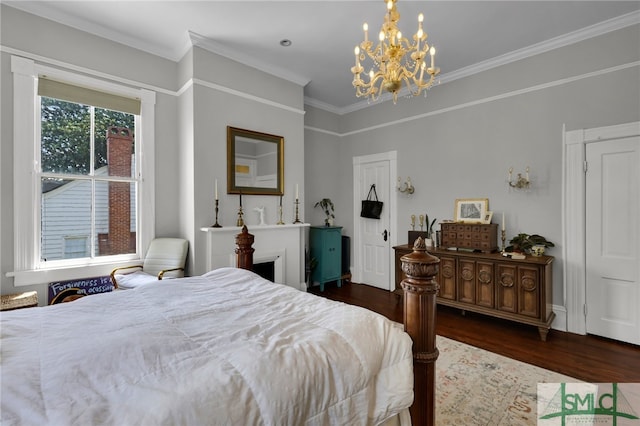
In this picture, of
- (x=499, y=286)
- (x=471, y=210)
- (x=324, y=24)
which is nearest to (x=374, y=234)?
(x=471, y=210)

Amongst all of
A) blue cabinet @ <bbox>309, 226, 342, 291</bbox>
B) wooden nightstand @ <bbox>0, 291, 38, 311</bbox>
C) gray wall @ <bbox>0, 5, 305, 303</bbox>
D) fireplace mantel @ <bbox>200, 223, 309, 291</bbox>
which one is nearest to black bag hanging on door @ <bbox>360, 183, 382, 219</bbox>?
blue cabinet @ <bbox>309, 226, 342, 291</bbox>

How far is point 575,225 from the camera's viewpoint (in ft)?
10.2

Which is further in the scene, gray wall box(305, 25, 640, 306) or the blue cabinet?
the blue cabinet

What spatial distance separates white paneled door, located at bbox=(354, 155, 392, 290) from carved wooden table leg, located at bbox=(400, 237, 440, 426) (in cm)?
357

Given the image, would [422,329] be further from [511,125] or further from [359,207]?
[359,207]

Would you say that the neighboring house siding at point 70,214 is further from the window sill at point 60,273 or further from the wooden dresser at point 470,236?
the wooden dresser at point 470,236

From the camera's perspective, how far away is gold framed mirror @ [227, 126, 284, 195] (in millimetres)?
3590

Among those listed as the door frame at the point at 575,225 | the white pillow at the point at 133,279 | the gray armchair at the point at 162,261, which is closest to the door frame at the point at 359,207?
the door frame at the point at 575,225

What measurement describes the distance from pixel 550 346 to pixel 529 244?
103 cm

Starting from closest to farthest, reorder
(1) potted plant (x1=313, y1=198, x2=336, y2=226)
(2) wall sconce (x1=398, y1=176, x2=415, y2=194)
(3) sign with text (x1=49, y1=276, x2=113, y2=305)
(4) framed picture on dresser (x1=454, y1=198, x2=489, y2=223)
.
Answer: (3) sign with text (x1=49, y1=276, x2=113, y2=305) → (4) framed picture on dresser (x1=454, y1=198, x2=489, y2=223) → (2) wall sconce (x1=398, y1=176, x2=415, y2=194) → (1) potted plant (x1=313, y1=198, x2=336, y2=226)

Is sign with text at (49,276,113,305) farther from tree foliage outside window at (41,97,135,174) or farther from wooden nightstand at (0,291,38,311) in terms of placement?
tree foliage outside window at (41,97,135,174)

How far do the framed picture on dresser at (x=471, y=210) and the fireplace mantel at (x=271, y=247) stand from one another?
2.10m

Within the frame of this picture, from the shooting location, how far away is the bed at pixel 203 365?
75 centimetres

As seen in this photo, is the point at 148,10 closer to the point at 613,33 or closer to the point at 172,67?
the point at 172,67
